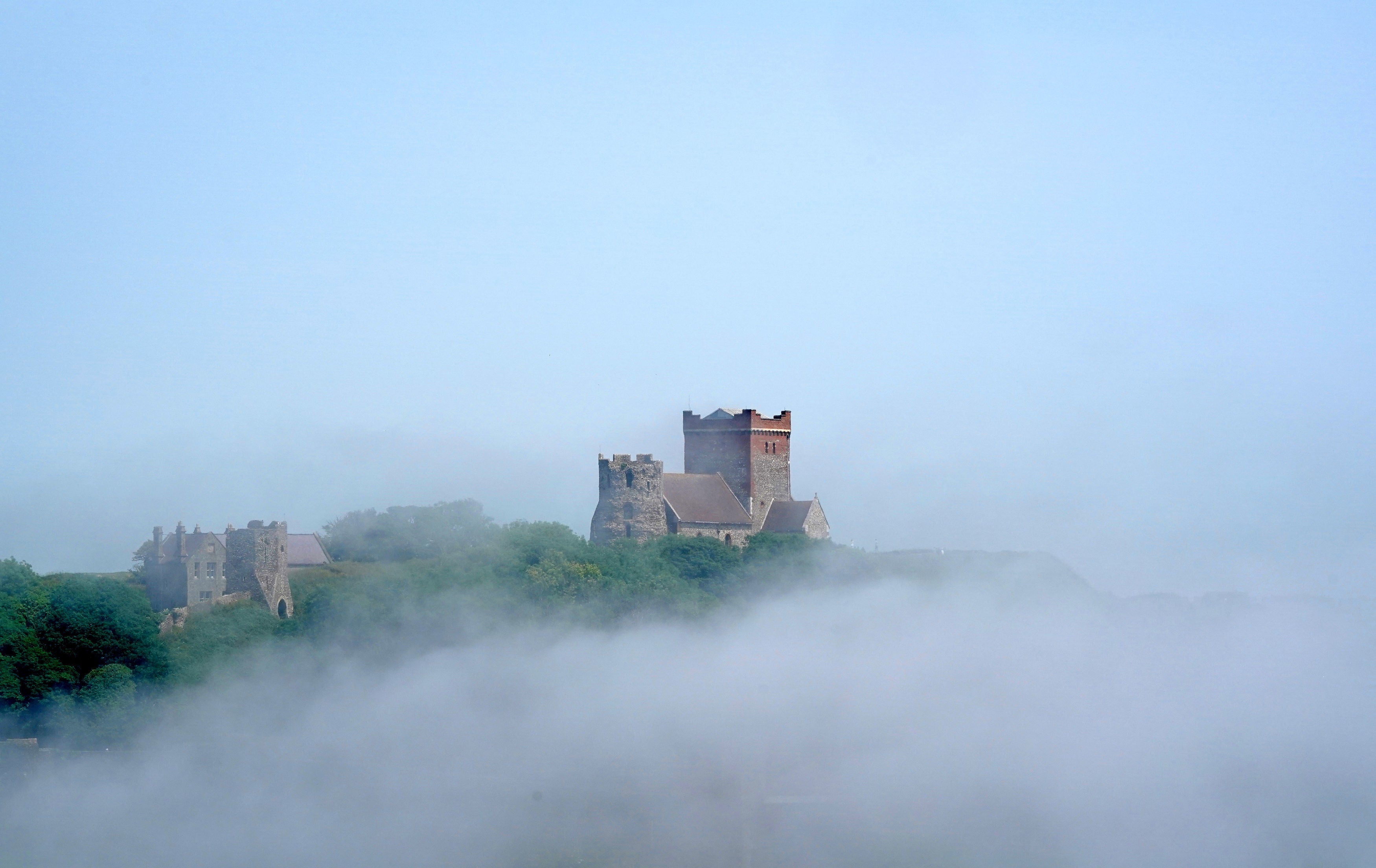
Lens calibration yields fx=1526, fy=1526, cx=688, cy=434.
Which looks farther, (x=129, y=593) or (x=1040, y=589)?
(x=129, y=593)

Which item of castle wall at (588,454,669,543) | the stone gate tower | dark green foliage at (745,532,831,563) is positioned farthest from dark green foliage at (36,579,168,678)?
the stone gate tower

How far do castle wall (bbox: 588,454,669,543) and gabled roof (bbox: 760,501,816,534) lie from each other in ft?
29.7

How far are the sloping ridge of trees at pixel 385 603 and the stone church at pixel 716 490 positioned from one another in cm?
150

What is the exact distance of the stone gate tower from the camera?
315 ft

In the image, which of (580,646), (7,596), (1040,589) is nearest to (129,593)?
(7,596)

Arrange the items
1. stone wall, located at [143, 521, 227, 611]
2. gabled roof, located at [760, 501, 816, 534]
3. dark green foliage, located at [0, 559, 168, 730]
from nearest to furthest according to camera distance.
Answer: dark green foliage, located at [0, 559, 168, 730], stone wall, located at [143, 521, 227, 611], gabled roof, located at [760, 501, 816, 534]

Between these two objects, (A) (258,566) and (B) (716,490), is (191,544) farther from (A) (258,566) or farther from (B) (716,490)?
(B) (716,490)

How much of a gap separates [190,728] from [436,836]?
15.4 m

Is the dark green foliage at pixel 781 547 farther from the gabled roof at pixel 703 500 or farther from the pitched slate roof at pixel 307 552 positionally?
the pitched slate roof at pixel 307 552

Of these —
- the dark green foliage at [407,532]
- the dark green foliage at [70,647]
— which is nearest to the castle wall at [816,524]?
A: the dark green foliage at [407,532]

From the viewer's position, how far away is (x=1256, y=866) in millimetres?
43906

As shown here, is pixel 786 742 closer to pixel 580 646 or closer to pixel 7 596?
pixel 580 646

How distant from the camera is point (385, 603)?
75875 millimetres

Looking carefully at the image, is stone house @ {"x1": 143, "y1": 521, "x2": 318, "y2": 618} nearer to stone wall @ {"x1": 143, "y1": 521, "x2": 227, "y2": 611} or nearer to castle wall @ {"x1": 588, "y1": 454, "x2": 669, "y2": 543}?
stone wall @ {"x1": 143, "y1": 521, "x2": 227, "y2": 611}
